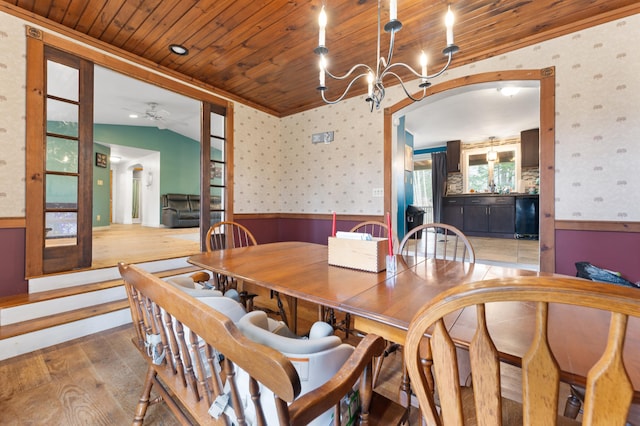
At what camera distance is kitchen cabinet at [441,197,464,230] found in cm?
714

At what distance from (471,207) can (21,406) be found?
26.1 ft

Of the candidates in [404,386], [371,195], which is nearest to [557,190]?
[371,195]

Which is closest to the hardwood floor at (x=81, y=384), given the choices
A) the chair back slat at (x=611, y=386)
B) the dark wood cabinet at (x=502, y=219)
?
the chair back slat at (x=611, y=386)

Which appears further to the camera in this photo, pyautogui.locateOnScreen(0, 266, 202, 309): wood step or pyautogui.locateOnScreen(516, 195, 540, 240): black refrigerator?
pyautogui.locateOnScreen(516, 195, 540, 240): black refrigerator

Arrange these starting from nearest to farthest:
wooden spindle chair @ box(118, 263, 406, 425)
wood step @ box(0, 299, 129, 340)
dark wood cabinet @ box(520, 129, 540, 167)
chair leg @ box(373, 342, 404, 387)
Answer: wooden spindle chair @ box(118, 263, 406, 425) → chair leg @ box(373, 342, 404, 387) → wood step @ box(0, 299, 129, 340) → dark wood cabinet @ box(520, 129, 540, 167)

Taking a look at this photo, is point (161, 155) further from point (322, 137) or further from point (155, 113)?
point (322, 137)

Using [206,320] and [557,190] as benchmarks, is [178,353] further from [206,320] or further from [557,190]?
[557,190]

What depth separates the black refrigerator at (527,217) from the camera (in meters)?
6.04

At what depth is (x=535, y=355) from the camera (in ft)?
1.45

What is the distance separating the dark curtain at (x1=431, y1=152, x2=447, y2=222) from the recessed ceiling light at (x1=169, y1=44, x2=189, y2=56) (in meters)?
7.12

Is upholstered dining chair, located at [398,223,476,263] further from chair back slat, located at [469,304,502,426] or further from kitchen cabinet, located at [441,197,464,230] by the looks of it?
chair back slat, located at [469,304,502,426]

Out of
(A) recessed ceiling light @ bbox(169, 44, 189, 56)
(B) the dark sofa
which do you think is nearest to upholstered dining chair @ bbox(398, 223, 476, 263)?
(A) recessed ceiling light @ bbox(169, 44, 189, 56)

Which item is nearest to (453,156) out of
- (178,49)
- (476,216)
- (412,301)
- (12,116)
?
(476,216)

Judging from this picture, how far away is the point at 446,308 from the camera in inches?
19.3
